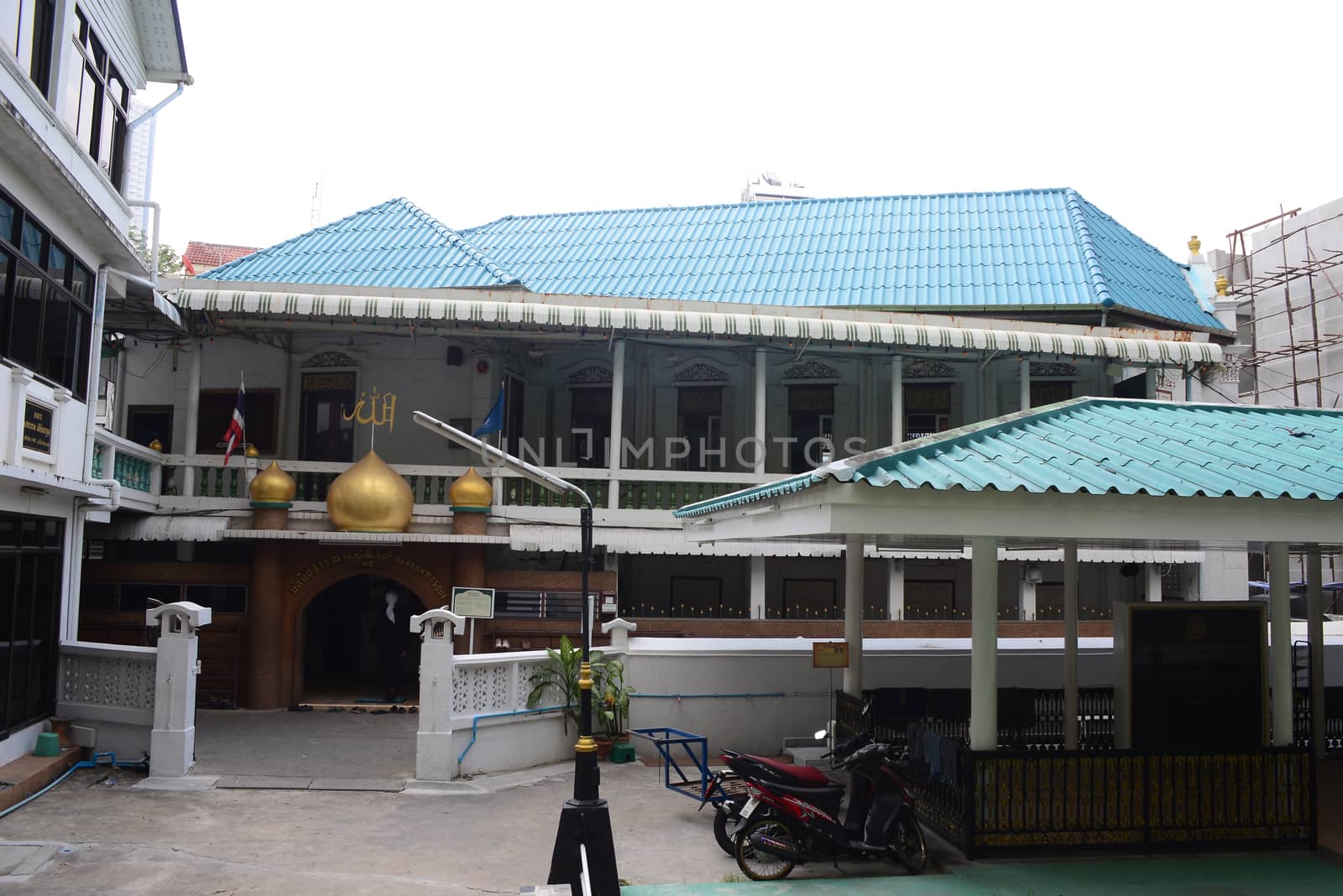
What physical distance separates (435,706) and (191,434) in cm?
800

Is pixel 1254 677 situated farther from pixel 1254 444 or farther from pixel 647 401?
pixel 647 401

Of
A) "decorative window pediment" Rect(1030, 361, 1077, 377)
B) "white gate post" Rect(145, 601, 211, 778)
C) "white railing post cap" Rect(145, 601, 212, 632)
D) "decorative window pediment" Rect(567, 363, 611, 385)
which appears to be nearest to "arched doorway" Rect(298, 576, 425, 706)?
"decorative window pediment" Rect(567, 363, 611, 385)

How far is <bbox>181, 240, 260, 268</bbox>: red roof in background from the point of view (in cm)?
3906

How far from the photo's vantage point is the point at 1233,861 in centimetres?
929

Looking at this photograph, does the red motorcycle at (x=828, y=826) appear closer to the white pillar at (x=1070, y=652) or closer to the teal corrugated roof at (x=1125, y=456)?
the teal corrugated roof at (x=1125, y=456)

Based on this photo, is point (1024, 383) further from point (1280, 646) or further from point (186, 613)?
point (186, 613)

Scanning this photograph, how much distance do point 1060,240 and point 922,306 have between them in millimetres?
4017

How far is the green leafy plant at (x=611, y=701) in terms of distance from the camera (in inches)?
557

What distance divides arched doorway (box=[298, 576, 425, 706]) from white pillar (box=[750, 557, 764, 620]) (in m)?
5.87

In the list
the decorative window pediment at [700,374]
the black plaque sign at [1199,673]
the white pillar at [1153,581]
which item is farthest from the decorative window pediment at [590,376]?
the black plaque sign at [1199,673]

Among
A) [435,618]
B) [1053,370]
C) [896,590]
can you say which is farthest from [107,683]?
[1053,370]

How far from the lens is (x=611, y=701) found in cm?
1416

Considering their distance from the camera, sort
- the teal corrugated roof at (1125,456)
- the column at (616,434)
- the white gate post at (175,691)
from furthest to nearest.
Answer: the column at (616,434) → the white gate post at (175,691) → the teal corrugated roof at (1125,456)

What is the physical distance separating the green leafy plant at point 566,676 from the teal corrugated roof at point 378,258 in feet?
26.1
